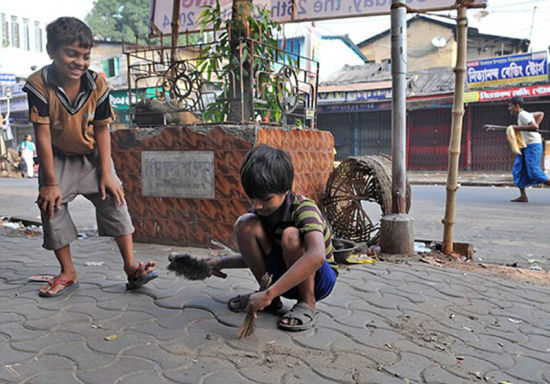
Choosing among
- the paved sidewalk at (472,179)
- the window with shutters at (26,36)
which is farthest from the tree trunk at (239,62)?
the window with shutters at (26,36)

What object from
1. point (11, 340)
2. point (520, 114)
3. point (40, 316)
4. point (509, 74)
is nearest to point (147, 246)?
point (40, 316)

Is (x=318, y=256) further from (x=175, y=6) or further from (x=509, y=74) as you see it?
(x=509, y=74)

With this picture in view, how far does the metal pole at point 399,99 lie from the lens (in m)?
3.95

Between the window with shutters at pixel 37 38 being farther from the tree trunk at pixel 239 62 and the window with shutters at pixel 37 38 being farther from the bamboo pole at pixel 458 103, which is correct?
the bamboo pole at pixel 458 103

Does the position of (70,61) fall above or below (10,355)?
above

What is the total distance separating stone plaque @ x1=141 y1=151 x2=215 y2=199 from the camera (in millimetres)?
4180

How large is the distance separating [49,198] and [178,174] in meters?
1.73

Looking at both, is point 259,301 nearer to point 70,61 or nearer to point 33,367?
point 33,367

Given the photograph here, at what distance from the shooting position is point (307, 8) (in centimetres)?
523

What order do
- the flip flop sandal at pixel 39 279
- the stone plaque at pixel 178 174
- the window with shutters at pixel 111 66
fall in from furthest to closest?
the window with shutters at pixel 111 66, the stone plaque at pixel 178 174, the flip flop sandal at pixel 39 279

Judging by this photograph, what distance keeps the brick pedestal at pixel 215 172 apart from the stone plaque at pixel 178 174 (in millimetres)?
47

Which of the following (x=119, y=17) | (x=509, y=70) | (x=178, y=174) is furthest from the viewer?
(x=119, y=17)

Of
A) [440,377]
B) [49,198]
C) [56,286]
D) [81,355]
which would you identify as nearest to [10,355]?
[81,355]

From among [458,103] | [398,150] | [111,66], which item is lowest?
[398,150]
